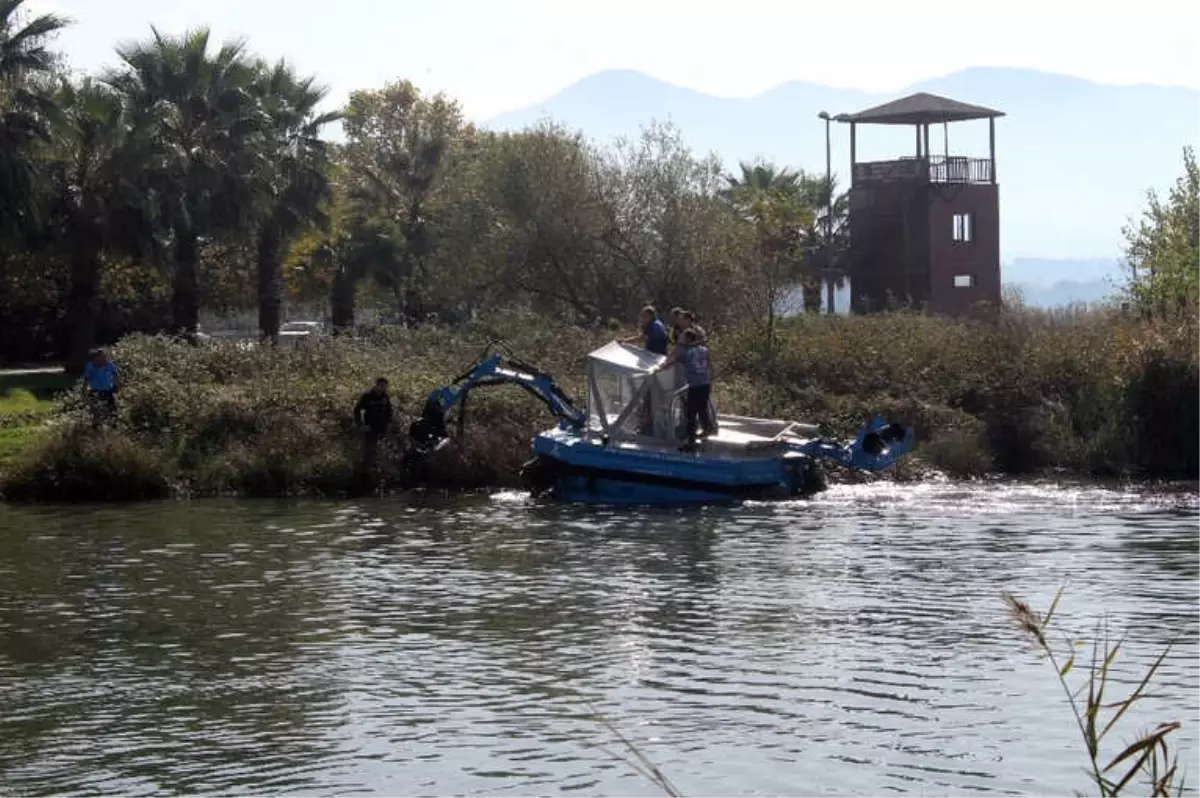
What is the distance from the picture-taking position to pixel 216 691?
15555mm

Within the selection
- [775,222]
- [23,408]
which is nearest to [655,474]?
[23,408]

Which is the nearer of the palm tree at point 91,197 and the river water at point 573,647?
the river water at point 573,647

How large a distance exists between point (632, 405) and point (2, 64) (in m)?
22.9

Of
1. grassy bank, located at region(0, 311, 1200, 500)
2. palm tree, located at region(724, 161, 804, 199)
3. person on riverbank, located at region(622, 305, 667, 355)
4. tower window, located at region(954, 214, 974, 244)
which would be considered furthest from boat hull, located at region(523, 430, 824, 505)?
palm tree, located at region(724, 161, 804, 199)

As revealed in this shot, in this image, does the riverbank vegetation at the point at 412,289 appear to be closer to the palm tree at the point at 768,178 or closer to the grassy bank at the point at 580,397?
the grassy bank at the point at 580,397

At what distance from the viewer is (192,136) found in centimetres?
5178

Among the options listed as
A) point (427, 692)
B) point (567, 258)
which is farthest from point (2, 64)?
point (427, 692)

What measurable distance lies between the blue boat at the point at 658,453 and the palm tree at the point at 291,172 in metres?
28.5

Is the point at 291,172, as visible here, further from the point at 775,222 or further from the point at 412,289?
the point at 775,222

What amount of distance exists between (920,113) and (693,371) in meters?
40.7

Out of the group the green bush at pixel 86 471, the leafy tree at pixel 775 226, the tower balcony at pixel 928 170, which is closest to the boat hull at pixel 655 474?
the green bush at pixel 86 471

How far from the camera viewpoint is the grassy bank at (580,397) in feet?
103

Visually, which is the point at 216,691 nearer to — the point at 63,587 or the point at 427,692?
the point at 427,692

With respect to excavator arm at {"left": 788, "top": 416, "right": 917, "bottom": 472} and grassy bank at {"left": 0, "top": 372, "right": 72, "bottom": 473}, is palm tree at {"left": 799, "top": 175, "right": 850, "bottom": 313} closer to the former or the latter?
grassy bank at {"left": 0, "top": 372, "right": 72, "bottom": 473}
